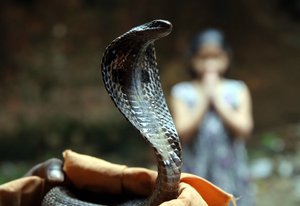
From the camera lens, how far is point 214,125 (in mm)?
1928

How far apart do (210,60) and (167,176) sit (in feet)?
4.30

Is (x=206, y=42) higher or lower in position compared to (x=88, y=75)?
higher

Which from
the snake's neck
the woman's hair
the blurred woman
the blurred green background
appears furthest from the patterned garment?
the blurred green background

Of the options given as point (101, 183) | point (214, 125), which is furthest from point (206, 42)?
point (101, 183)

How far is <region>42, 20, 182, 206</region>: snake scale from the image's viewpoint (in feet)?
2.42

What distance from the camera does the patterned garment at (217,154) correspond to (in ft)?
6.31

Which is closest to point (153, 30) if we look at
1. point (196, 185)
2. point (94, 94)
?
point (196, 185)

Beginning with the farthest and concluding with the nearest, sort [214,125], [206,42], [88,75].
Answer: [88,75], [206,42], [214,125]

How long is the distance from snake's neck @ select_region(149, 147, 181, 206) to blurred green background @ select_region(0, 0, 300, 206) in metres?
3.15

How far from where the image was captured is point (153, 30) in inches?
27.6

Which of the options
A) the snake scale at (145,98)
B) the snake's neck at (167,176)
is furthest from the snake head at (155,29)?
the snake's neck at (167,176)

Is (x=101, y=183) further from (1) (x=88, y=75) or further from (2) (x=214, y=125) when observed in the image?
(1) (x=88, y=75)

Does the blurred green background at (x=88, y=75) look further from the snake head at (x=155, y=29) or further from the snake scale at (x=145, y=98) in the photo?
the snake head at (x=155, y=29)

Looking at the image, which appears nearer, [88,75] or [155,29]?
[155,29]
